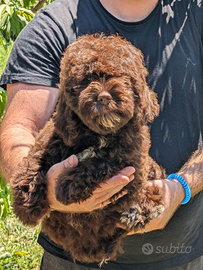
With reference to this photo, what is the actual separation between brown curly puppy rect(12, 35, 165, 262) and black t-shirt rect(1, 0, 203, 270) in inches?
12.6

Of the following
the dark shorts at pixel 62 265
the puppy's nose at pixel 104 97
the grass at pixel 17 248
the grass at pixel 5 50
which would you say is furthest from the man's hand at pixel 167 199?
the grass at pixel 17 248

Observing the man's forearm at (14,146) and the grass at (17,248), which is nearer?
the man's forearm at (14,146)

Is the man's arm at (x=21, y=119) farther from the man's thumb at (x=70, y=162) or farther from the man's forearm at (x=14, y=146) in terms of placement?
the man's thumb at (x=70, y=162)

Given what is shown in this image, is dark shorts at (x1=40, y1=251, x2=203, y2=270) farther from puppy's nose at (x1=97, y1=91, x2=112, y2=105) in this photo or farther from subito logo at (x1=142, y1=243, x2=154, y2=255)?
puppy's nose at (x1=97, y1=91, x2=112, y2=105)

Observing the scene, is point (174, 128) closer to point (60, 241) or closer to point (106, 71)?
point (106, 71)

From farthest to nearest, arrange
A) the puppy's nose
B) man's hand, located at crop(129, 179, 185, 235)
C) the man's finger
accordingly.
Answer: man's hand, located at crop(129, 179, 185, 235)
the man's finger
the puppy's nose

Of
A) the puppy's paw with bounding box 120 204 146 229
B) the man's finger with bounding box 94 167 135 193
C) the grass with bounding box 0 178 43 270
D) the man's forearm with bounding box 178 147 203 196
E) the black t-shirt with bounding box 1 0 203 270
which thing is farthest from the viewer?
the grass with bounding box 0 178 43 270

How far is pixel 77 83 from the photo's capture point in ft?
6.73

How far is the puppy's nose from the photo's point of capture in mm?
1937

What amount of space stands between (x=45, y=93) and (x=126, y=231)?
1.14 m

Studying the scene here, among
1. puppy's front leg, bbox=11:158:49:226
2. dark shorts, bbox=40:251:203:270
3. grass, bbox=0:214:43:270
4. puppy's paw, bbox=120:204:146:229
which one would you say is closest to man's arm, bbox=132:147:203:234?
puppy's paw, bbox=120:204:146:229

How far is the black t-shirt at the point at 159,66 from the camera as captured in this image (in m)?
2.59

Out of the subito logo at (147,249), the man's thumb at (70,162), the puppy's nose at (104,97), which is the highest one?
the puppy's nose at (104,97)

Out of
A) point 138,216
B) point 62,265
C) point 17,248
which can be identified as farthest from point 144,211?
point 17,248
